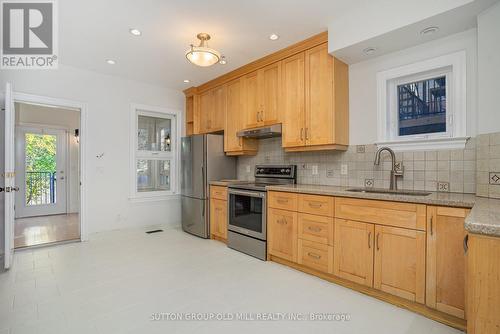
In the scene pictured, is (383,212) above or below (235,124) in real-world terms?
below

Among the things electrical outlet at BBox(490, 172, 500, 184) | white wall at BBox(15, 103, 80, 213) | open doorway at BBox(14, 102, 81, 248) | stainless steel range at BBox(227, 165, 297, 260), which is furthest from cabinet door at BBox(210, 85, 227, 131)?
white wall at BBox(15, 103, 80, 213)

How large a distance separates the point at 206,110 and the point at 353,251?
10.9 ft

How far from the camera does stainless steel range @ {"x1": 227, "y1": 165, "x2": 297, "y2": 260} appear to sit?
305 cm

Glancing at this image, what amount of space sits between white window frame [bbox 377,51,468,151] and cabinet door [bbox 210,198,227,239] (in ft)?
7.50

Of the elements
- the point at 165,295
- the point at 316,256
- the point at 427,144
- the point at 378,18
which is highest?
the point at 378,18

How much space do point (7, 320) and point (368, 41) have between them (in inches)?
150

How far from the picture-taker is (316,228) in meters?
2.51

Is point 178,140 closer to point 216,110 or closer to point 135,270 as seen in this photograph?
point 216,110

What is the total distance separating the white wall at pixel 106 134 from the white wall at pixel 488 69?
4446mm

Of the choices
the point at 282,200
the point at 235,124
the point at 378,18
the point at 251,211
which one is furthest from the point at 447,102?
the point at 235,124

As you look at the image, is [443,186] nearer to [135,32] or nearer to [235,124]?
[235,124]

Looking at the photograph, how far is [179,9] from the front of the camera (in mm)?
2328

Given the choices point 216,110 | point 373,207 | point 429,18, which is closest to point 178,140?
point 216,110

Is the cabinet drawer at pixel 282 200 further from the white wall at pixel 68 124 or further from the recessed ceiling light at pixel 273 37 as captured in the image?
the white wall at pixel 68 124
